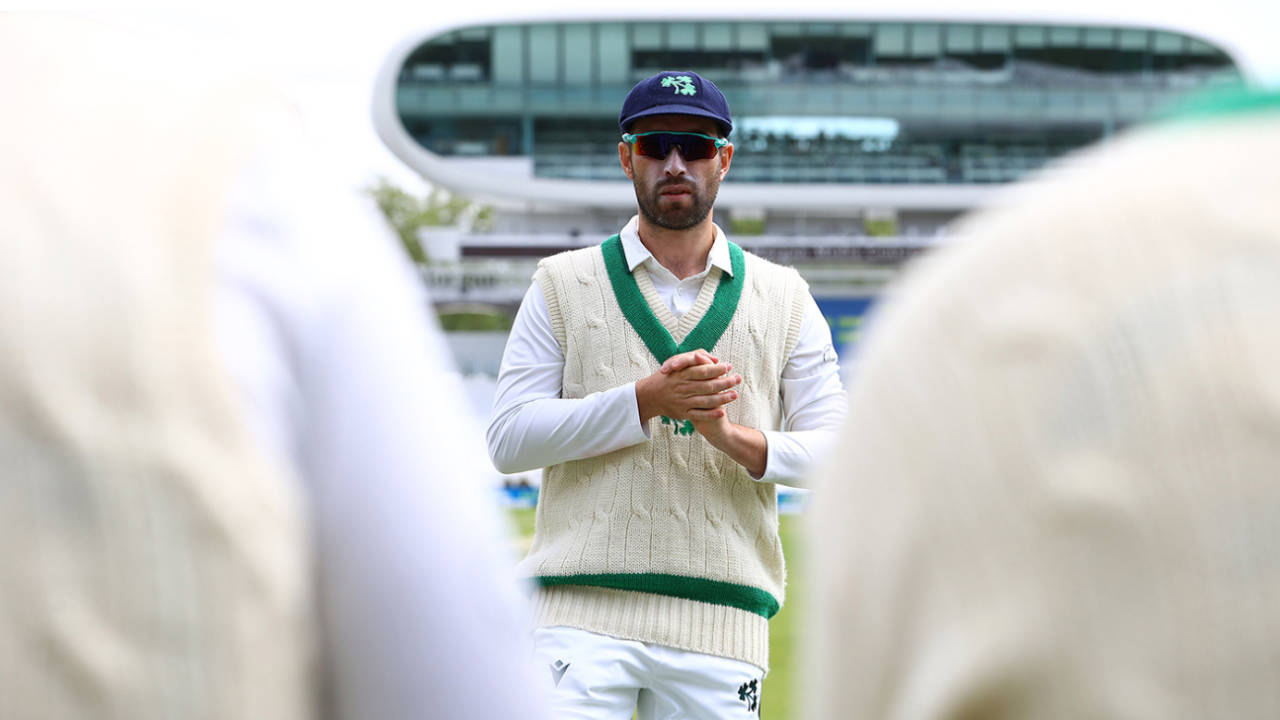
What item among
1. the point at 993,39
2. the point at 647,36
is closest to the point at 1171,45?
the point at 993,39

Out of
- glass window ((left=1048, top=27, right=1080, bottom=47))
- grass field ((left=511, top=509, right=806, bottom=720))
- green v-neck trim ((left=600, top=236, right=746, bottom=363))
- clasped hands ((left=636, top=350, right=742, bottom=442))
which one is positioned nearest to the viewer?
clasped hands ((left=636, top=350, right=742, bottom=442))

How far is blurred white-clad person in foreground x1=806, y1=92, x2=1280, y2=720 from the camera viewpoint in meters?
0.70

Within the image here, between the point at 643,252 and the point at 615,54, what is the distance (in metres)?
40.0

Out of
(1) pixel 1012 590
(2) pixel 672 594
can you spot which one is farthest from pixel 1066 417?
(2) pixel 672 594

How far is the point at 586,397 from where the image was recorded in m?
3.47

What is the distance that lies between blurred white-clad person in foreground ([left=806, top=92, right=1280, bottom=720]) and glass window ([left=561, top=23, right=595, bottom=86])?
4244 cm

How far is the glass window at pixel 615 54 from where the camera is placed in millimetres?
42500

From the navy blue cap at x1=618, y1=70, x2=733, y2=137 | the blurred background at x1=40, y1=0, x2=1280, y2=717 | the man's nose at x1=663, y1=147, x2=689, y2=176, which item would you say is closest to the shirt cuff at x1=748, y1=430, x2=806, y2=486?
the man's nose at x1=663, y1=147, x2=689, y2=176

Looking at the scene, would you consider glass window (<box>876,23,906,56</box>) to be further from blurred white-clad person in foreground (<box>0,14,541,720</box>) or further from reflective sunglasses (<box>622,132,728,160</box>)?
blurred white-clad person in foreground (<box>0,14,541,720</box>)

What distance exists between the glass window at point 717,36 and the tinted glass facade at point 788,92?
33mm

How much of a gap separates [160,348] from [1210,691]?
67 cm

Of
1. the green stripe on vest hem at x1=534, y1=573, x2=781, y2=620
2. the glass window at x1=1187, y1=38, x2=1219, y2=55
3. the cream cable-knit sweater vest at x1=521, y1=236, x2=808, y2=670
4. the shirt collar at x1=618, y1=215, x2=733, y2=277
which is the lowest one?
the green stripe on vest hem at x1=534, y1=573, x2=781, y2=620

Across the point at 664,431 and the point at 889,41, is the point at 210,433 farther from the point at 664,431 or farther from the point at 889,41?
the point at 889,41

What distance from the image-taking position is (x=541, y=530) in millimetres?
3615
